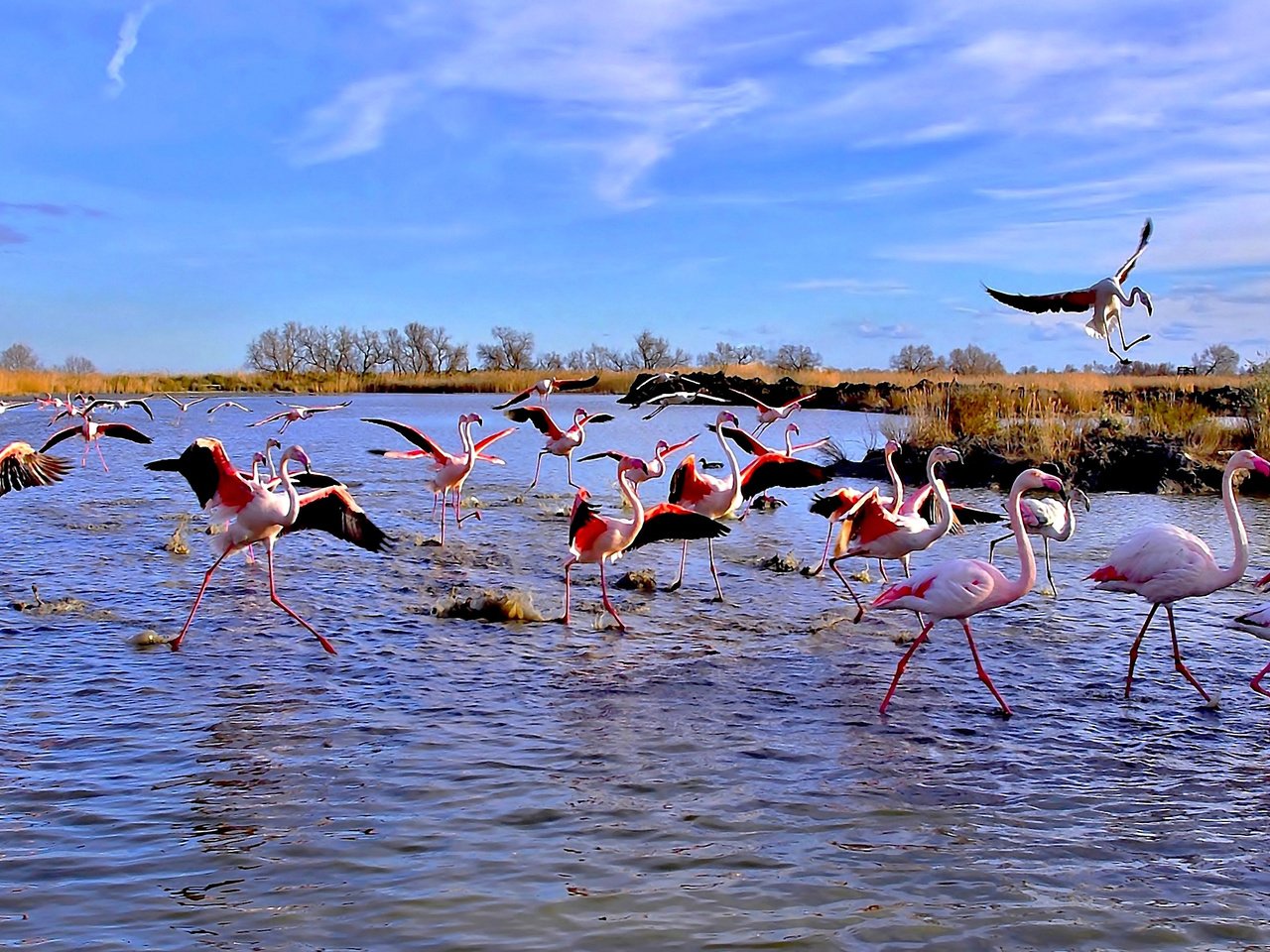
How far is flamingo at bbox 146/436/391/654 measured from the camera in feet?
24.2

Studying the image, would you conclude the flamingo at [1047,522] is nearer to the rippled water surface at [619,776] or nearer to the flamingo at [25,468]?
the rippled water surface at [619,776]

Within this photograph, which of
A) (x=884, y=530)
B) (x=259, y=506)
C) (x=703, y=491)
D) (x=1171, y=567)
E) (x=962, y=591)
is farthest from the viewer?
(x=703, y=491)

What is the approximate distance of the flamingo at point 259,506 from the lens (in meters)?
7.38

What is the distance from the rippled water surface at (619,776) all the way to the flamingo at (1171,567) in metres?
0.51

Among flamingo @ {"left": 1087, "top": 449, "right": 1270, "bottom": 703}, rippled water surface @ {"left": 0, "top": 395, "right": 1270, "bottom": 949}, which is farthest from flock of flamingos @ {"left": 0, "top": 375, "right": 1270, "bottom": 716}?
rippled water surface @ {"left": 0, "top": 395, "right": 1270, "bottom": 949}

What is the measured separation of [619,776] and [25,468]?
6.68 m

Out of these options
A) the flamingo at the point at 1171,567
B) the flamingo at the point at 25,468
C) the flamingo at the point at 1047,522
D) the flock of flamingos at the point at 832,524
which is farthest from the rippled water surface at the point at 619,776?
the flamingo at the point at 25,468

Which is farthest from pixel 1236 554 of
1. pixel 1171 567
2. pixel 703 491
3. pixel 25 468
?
pixel 25 468

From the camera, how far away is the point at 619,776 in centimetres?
484

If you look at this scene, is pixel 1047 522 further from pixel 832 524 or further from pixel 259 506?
pixel 259 506

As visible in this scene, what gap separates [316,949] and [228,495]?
196 inches

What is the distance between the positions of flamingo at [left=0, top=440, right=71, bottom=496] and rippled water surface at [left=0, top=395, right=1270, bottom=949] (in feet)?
2.58

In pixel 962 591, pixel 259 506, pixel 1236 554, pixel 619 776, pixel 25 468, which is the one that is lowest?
pixel 619 776

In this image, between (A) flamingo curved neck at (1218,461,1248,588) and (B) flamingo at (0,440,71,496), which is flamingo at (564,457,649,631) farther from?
(B) flamingo at (0,440,71,496)
